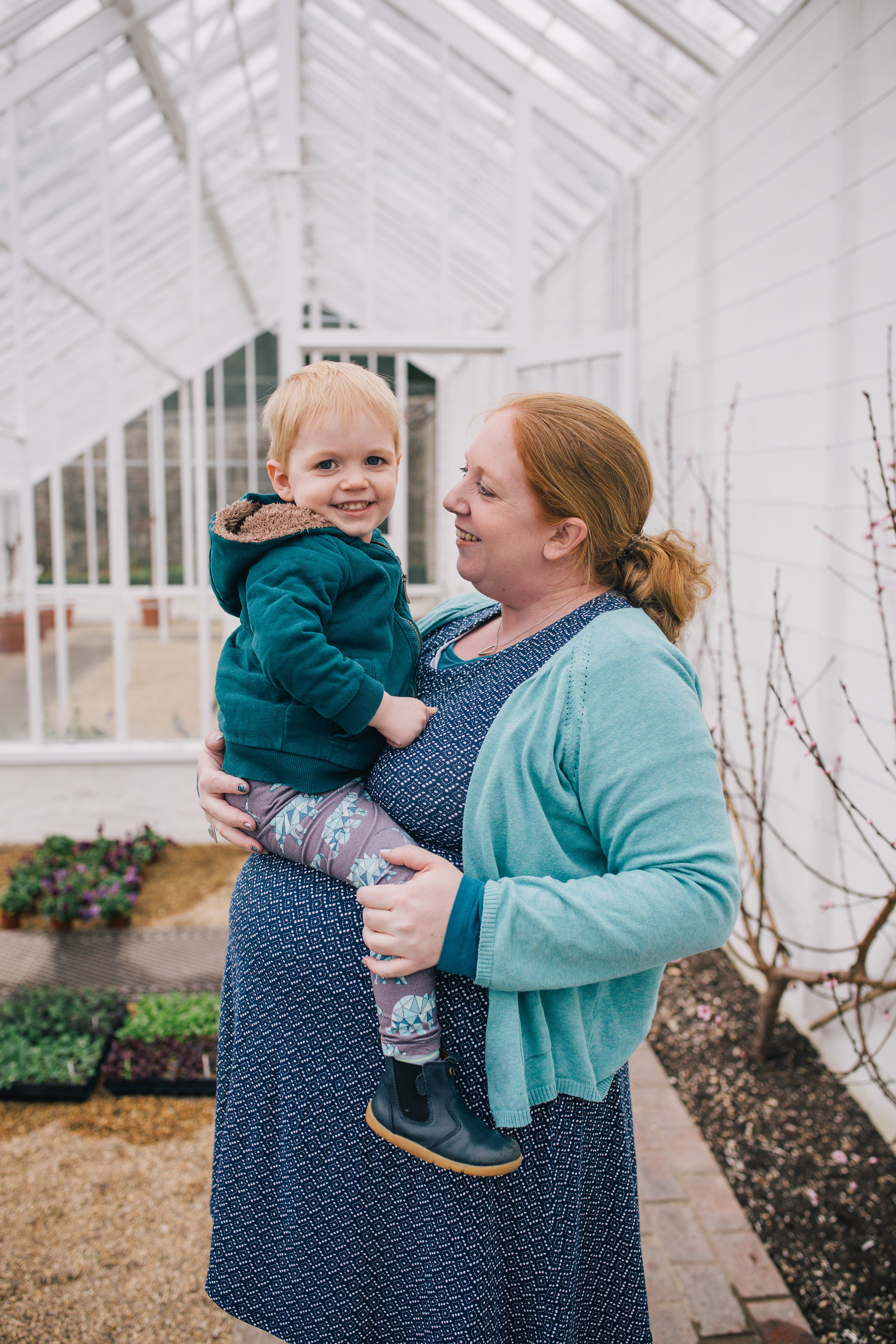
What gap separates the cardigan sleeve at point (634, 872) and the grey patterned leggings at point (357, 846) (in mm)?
144

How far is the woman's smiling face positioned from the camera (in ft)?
3.96

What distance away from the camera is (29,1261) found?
88.8 inches

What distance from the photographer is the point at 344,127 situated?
6.45 metres

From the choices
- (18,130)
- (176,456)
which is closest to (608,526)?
(18,130)

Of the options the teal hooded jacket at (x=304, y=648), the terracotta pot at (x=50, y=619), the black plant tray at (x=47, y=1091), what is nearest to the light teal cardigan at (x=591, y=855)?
the teal hooded jacket at (x=304, y=648)

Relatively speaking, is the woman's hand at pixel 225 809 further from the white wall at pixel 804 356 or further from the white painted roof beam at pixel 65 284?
the white painted roof beam at pixel 65 284

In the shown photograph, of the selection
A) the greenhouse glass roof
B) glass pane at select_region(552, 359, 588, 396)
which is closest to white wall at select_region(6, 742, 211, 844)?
the greenhouse glass roof

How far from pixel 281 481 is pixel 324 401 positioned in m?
0.18

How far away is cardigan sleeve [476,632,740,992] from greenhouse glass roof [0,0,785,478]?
3.35m

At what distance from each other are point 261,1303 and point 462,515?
4.00ft

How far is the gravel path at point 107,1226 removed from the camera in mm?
2062

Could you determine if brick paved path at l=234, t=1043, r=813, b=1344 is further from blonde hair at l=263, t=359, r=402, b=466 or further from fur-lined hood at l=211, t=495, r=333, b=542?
blonde hair at l=263, t=359, r=402, b=466

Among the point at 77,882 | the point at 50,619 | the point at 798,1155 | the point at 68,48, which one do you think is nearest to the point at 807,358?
the point at 798,1155

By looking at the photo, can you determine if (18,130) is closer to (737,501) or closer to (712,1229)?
(737,501)
